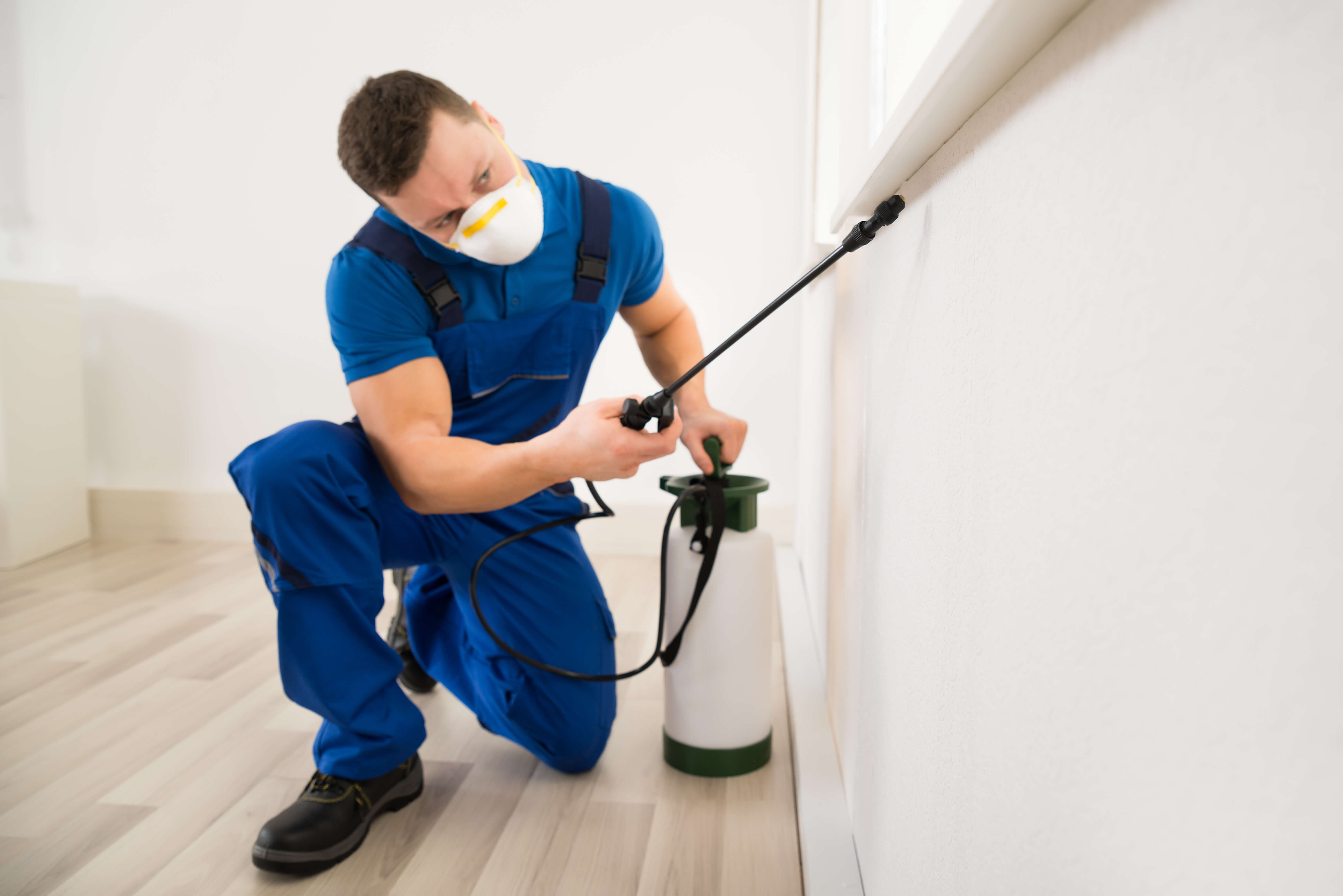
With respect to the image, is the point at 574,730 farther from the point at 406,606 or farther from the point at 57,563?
the point at 57,563

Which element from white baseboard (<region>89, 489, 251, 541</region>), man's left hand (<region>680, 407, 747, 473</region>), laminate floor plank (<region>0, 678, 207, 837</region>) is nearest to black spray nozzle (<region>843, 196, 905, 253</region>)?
man's left hand (<region>680, 407, 747, 473</region>)

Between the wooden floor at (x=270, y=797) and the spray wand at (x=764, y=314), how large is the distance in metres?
0.58

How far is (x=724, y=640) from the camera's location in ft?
3.97

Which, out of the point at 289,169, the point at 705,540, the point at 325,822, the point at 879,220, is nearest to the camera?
the point at 879,220

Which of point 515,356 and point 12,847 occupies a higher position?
point 515,356

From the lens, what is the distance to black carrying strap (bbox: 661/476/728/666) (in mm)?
1176

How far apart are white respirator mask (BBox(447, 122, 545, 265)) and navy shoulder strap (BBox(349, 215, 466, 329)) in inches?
2.4

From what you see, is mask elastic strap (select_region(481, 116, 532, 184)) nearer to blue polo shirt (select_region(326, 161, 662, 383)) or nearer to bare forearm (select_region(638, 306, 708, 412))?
blue polo shirt (select_region(326, 161, 662, 383))

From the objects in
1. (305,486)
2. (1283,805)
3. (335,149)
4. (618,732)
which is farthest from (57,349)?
(1283,805)

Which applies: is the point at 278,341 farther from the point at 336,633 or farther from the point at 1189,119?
the point at 1189,119

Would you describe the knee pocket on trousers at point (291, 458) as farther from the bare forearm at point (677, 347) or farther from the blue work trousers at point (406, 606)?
the bare forearm at point (677, 347)

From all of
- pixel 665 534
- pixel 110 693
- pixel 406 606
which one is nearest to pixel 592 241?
pixel 665 534

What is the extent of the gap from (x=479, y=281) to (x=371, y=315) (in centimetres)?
17

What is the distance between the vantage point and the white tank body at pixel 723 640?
3.94ft
